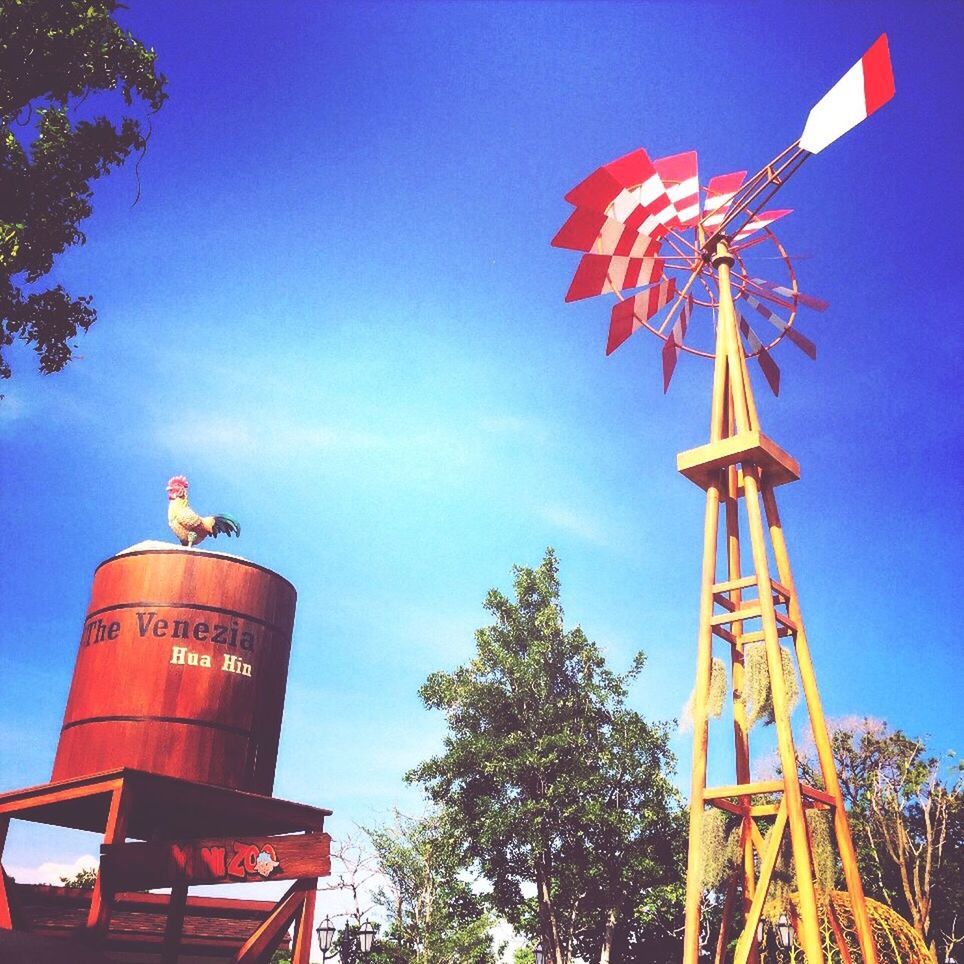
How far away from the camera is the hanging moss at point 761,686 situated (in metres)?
9.78

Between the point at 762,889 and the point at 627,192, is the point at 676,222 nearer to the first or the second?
the point at 627,192

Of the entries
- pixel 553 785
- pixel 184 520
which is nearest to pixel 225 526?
pixel 184 520

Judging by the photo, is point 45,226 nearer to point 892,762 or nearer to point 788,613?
point 788,613

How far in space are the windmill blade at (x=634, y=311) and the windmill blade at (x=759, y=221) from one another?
3.78 feet

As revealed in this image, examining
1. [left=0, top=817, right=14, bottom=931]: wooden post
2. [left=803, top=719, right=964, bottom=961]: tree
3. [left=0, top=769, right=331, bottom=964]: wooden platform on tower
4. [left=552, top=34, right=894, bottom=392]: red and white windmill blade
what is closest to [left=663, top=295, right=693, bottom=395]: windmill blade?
[left=552, top=34, right=894, bottom=392]: red and white windmill blade

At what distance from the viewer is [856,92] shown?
10.1 metres

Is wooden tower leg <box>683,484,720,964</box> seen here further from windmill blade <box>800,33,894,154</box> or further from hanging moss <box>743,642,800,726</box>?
windmill blade <box>800,33,894,154</box>

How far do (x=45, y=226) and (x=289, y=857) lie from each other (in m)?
5.96

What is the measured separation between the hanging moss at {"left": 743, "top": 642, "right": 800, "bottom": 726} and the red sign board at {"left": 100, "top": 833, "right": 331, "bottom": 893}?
5.02m

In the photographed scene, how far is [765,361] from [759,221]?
2145 millimetres

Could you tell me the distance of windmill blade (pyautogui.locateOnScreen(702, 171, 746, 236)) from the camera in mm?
12617

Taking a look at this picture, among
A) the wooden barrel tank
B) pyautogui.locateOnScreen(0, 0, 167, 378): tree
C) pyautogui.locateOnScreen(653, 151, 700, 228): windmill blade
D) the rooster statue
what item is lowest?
the wooden barrel tank

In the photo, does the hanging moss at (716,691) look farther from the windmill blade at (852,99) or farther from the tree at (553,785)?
the tree at (553,785)

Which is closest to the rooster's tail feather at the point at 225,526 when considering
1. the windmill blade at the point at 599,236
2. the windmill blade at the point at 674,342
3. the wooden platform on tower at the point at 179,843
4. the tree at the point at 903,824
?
the wooden platform on tower at the point at 179,843
